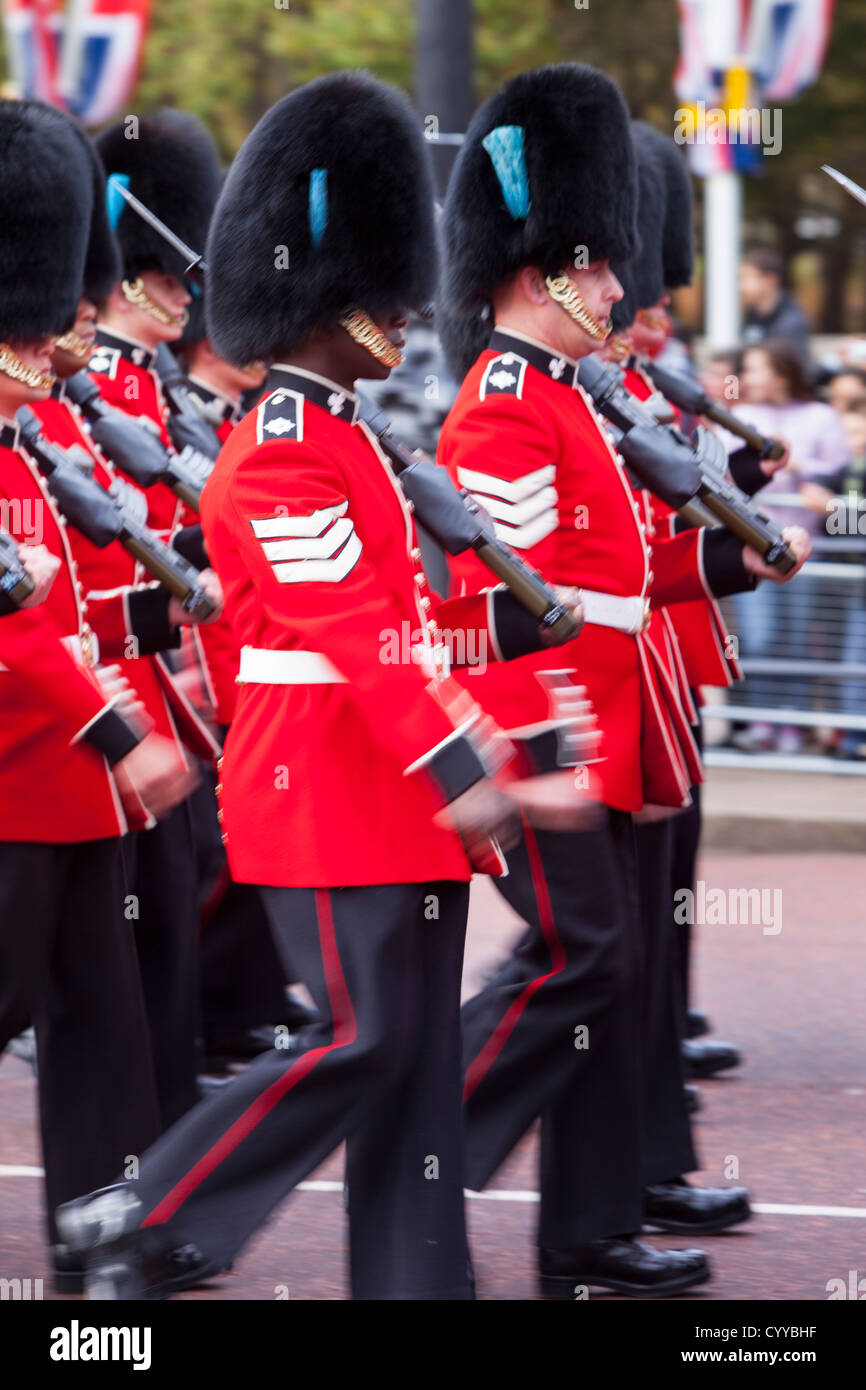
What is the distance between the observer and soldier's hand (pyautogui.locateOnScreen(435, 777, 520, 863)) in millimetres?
3385

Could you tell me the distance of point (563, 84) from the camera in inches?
174

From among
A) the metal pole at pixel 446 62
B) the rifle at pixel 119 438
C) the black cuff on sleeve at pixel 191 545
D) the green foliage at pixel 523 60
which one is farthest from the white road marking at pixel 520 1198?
the green foliage at pixel 523 60

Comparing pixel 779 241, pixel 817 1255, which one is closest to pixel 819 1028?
pixel 817 1255

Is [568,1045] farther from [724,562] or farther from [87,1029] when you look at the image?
[724,562]

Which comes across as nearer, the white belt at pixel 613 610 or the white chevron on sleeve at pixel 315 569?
the white chevron on sleeve at pixel 315 569

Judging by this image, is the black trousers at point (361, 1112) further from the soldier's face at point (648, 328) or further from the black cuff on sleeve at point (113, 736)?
the soldier's face at point (648, 328)

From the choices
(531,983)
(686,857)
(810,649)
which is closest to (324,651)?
(531,983)

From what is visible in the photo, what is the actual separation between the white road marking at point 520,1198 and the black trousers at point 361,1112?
1.04 metres

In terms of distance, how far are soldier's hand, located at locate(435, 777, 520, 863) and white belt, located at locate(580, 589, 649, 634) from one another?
2.32 ft

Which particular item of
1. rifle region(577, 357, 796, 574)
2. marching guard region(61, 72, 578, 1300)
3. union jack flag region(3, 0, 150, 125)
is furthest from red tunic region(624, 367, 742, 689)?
union jack flag region(3, 0, 150, 125)

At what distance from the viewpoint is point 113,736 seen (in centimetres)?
388

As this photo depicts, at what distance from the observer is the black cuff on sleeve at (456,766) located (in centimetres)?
338

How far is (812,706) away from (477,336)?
477cm

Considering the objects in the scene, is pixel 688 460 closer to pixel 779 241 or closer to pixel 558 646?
pixel 558 646
